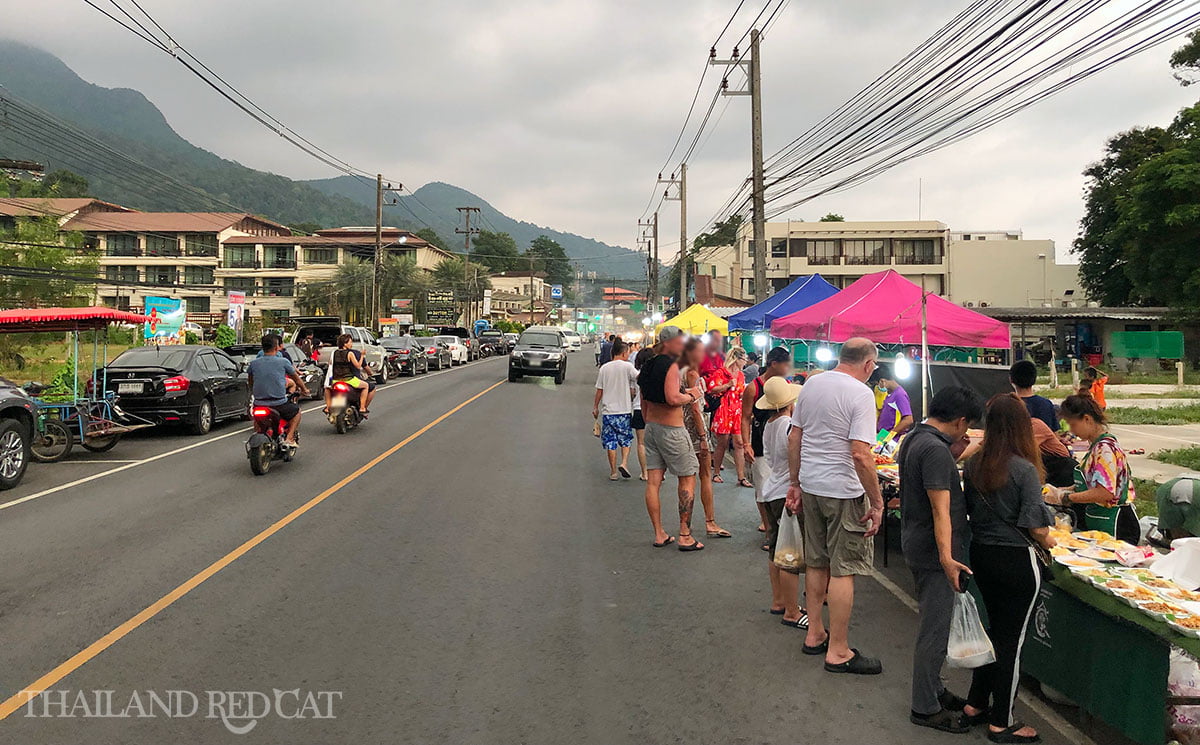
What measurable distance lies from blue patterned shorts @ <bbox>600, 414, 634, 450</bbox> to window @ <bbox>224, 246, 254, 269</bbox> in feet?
253

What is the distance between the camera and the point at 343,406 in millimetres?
15203

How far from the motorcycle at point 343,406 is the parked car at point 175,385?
246cm

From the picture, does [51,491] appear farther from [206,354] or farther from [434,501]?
[206,354]

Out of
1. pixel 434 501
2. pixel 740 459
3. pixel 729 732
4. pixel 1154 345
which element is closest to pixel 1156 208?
pixel 1154 345

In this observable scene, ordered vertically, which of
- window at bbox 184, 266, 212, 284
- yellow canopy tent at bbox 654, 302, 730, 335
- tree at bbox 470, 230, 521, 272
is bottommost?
yellow canopy tent at bbox 654, 302, 730, 335

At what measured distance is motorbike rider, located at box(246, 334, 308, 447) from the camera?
11.5m

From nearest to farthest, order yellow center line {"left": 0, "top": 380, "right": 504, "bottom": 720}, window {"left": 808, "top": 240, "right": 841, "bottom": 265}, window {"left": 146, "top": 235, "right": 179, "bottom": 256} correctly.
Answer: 1. yellow center line {"left": 0, "top": 380, "right": 504, "bottom": 720}
2. window {"left": 808, "top": 240, "right": 841, "bottom": 265}
3. window {"left": 146, "top": 235, "right": 179, "bottom": 256}

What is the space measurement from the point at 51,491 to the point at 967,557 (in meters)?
10.4

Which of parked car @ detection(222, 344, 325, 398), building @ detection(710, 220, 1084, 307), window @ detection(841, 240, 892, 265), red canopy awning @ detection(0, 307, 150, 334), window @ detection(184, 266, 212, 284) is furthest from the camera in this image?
window @ detection(184, 266, 212, 284)

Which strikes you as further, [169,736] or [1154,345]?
[1154,345]

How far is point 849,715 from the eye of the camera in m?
4.25

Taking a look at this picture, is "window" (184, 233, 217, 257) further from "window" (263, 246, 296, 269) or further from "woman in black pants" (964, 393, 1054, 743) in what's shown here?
"woman in black pants" (964, 393, 1054, 743)

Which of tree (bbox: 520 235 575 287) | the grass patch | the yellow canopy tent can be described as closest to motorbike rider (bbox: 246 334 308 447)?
the yellow canopy tent

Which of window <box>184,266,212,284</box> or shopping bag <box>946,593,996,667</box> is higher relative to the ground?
window <box>184,266,212,284</box>
